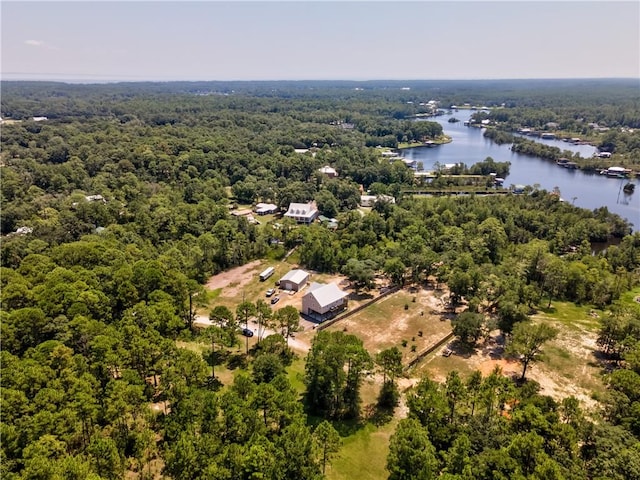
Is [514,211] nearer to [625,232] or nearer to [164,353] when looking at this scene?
[625,232]

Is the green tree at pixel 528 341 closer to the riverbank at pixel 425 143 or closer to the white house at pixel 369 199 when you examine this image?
the white house at pixel 369 199

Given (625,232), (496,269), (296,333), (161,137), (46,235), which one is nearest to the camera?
(296,333)

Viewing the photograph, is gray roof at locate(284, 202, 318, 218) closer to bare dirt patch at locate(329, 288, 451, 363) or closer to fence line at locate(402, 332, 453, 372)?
bare dirt patch at locate(329, 288, 451, 363)

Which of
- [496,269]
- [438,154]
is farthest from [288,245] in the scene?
[438,154]

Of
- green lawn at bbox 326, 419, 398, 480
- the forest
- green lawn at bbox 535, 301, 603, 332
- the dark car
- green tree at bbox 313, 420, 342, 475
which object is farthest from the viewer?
green lawn at bbox 535, 301, 603, 332

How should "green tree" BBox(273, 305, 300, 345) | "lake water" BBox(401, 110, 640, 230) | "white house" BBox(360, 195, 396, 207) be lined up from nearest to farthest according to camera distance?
"green tree" BBox(273, 305, 300, 345), "white house" BBox(360, 195, 396, 207), "lake water" BBox(401, 110, 640, 230)

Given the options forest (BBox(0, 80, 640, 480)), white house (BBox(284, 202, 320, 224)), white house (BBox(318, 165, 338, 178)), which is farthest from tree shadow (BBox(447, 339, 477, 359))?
white house (BBox(318, 165, 338, 178))

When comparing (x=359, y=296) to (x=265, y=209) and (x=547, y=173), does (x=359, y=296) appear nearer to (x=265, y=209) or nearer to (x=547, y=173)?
(x=265, y=209)
